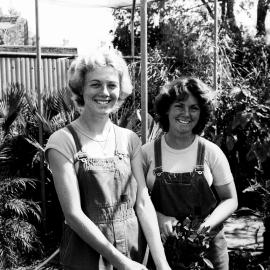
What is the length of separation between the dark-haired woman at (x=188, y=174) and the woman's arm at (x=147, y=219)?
150 millimetres

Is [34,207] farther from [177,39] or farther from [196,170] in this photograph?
[177,39]

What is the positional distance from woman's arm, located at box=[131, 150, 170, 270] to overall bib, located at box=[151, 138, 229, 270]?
0.62 feet

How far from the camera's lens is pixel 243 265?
3.87 m

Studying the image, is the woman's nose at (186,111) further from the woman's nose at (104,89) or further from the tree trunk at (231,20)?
the tree trunk at (231,20)

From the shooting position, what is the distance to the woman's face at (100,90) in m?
1.95

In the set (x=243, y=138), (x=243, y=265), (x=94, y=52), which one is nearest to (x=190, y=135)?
(x=94, y=52)

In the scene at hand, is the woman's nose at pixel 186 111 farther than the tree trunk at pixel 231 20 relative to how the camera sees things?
No

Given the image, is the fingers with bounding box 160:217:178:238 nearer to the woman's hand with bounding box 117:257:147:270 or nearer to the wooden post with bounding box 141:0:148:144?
the woman's hand with bounding box 117:257:147:270

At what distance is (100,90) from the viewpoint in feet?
6.41

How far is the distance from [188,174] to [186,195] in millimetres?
96

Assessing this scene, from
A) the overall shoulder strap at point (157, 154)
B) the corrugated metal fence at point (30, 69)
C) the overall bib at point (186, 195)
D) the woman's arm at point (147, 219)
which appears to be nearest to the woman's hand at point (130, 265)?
the woman's arm at point (147, 219)

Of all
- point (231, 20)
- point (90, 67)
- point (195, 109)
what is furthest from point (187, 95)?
point (231, 20)

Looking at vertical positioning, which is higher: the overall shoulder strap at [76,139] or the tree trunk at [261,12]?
the tree trunk at [261,12]

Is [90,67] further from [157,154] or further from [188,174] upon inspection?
[188,174]
